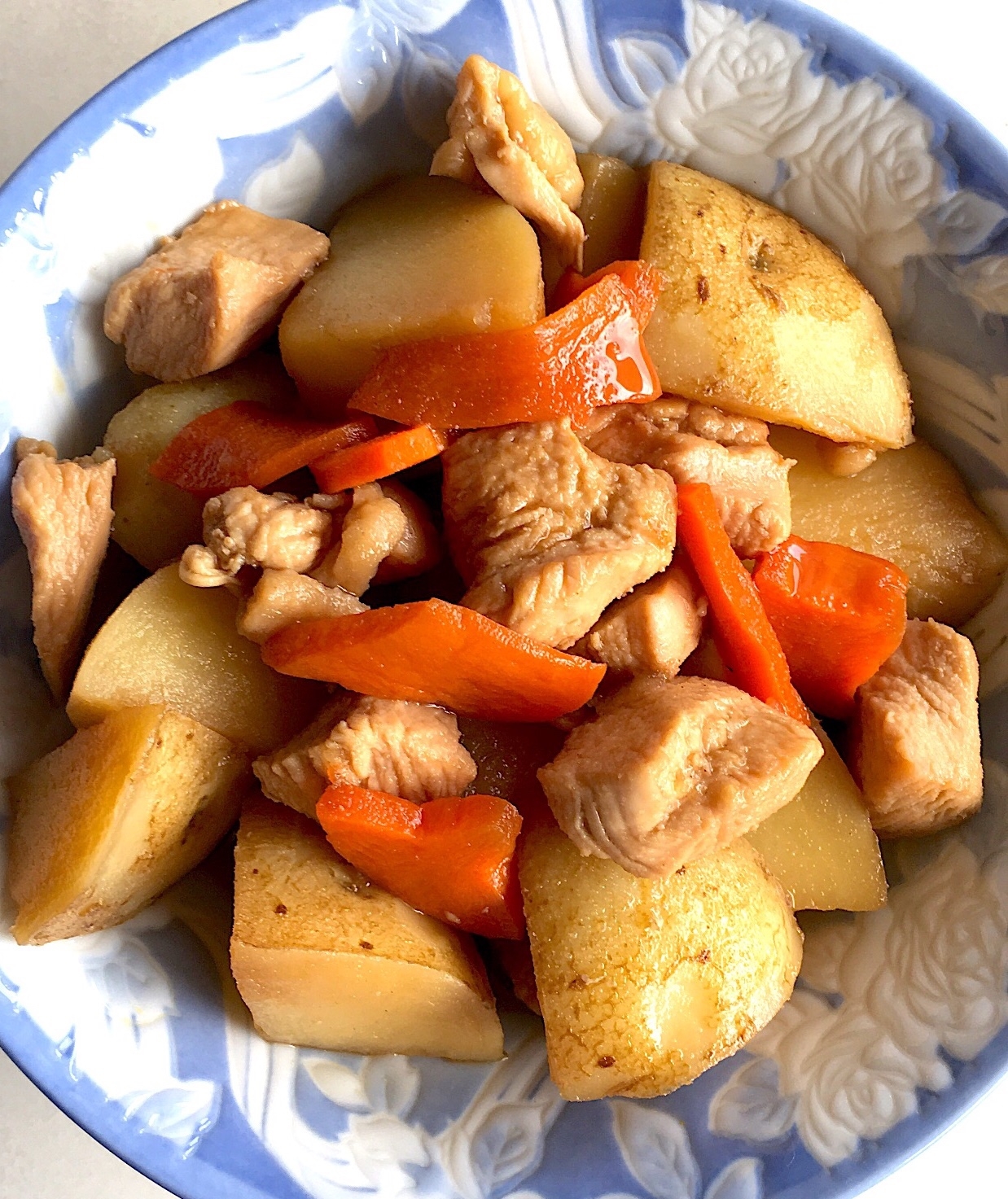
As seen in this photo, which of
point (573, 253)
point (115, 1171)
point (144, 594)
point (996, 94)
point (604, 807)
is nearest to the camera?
point (604, 807)

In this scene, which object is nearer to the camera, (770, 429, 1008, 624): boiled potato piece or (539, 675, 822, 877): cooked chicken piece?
(539, 675, 822, 877): cooked chicken piece

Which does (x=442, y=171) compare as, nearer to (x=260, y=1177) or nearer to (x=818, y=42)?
(x=818, y=42)

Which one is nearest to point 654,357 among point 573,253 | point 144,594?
point 573,253

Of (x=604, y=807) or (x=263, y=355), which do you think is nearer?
(x=604, y=807)

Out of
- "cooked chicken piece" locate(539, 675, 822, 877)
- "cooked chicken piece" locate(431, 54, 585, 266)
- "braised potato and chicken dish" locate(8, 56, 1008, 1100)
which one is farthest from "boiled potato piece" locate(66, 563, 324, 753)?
"cooked chicken piece" locate(431, 54, 585, 266)

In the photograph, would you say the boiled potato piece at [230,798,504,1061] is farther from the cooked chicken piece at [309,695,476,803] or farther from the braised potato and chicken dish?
the cooked chicken piece at [309,695,476,803]

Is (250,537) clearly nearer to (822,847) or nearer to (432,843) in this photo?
(432,843)
